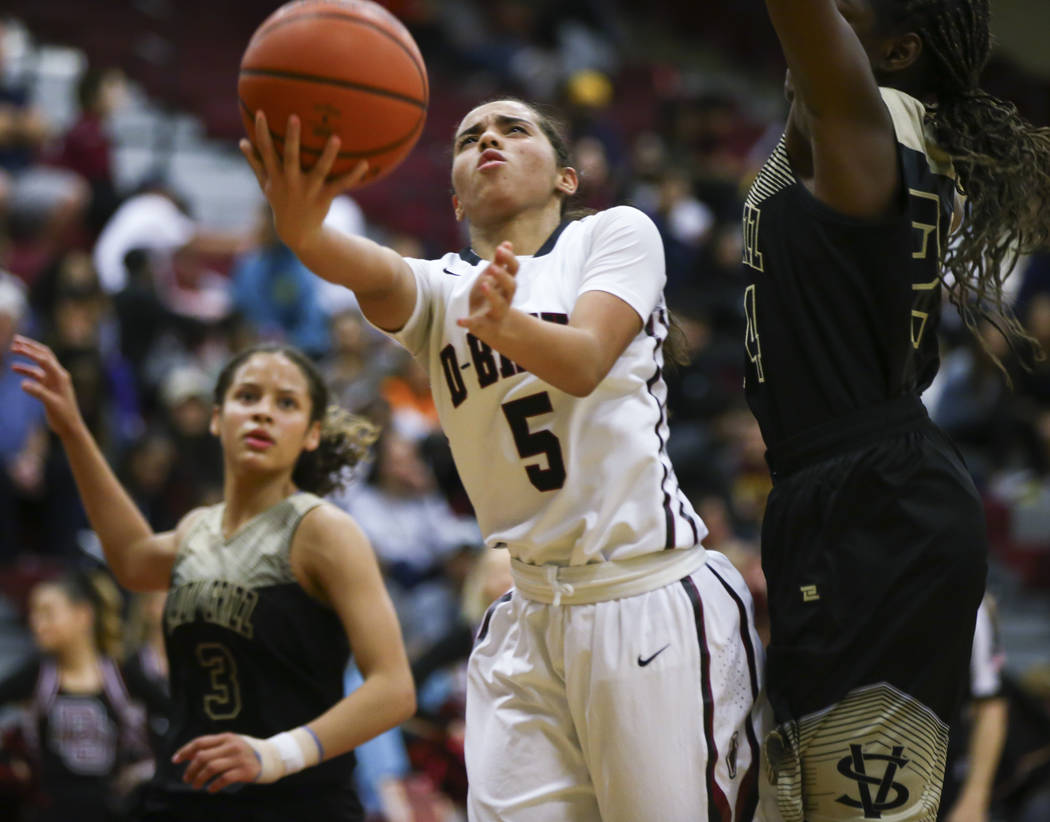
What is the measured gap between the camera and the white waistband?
2922 mm

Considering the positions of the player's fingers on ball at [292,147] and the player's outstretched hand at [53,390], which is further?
the player's outstretched hand at [53,390]

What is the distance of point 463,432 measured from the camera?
10.1ft

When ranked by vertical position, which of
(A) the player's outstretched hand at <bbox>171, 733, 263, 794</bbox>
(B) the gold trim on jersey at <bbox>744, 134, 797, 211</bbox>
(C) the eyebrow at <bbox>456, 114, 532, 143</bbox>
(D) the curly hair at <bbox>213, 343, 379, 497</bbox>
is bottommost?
(A) the player's outstretched hand at <bbox>171, 733, 263, 794</bbox>

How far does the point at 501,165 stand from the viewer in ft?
10.3

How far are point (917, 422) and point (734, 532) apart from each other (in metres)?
5.66

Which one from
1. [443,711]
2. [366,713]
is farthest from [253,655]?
[443,711]

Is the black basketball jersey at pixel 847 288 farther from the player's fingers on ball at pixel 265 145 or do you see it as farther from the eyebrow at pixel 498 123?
the player's fingers on ball at pixel 265 145

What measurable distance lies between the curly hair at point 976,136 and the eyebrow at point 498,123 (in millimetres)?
879

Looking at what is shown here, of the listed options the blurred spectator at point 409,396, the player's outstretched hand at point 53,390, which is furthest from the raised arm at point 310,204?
the blurred spectator at point 409,396

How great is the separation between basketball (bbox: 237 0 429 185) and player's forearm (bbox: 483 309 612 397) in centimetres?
41

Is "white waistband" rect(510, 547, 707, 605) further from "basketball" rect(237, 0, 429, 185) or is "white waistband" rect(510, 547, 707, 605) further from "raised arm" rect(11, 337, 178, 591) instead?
"raised arm" rect(11, 337, 178, 591)

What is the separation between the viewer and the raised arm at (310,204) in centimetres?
246

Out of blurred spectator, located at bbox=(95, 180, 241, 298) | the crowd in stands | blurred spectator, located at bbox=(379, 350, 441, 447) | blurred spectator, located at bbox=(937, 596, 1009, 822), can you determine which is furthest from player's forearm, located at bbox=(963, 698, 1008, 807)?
blurred spectator, located at bbox=(95, 180, 241, 298)

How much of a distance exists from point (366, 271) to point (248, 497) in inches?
52.6
